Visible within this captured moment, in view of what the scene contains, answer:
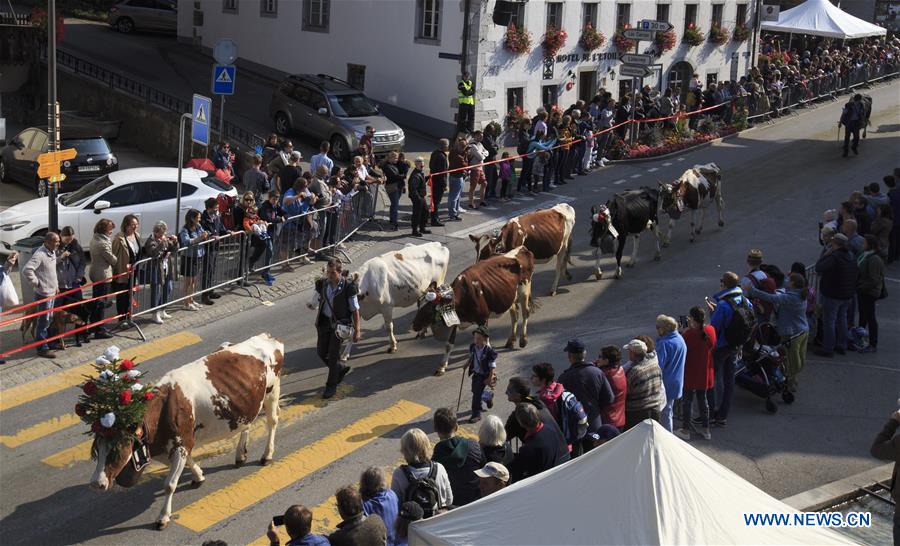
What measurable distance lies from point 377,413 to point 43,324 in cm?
500

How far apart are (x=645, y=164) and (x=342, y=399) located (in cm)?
1675

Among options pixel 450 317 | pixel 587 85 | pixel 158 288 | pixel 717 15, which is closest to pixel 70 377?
pixel 158 288

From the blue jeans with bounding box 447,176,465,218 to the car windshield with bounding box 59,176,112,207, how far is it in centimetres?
695

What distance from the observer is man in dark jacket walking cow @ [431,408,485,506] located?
8.94 metres

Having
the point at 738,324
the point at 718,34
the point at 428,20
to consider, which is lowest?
the point at 738,324

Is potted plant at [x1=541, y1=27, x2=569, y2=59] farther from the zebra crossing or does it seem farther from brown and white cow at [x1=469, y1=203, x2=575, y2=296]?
the zebra crossing

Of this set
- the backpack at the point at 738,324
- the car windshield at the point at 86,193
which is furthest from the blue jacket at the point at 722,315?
the car windshield at the point at 86,193

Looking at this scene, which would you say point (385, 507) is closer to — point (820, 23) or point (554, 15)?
point (554, 15)

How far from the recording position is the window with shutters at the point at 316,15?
3341 centimetres

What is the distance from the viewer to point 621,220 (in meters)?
18.7

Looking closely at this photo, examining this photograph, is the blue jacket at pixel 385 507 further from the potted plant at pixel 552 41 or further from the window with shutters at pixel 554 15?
the window with shutters at pixel 554 15

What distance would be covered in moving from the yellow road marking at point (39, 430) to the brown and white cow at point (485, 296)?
4.56 metres

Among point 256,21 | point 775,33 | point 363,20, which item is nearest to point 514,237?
point 363,20

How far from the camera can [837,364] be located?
15.2 m
